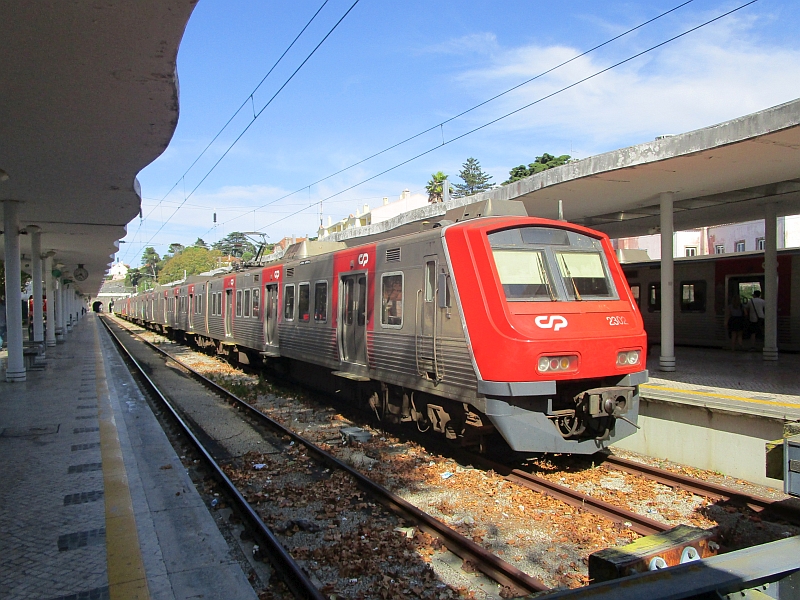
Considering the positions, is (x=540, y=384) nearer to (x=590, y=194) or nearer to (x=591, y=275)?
(x=591, y=275)

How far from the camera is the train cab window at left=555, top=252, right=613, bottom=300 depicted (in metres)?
6.96

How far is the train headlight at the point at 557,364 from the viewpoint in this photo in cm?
611

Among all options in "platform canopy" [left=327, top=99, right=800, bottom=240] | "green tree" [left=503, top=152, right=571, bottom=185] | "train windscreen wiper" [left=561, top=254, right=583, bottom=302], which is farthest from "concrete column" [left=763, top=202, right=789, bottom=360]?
"green tree" [left=503, top=152, right=571, bottom=185]

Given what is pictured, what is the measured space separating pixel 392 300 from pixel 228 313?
1143 centimetres

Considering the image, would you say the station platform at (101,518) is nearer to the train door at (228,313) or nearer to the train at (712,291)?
the train door at (228,313)

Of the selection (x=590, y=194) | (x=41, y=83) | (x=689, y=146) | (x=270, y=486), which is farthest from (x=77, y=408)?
(x=689, y=146)

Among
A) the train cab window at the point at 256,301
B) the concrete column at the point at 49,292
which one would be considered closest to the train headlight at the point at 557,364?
the train cab window at the point at 256,301

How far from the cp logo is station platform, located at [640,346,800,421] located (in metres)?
2.38

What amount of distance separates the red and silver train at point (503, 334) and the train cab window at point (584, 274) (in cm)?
2

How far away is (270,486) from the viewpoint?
21.8ft

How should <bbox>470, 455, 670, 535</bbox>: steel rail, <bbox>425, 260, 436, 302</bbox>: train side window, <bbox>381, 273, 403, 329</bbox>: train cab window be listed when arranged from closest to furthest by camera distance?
1. <bbox>470, 455, 670, 535</bbox>: steel rail
2. <bbox>425, 260, 436, 302</bbox>: train side window
3. <bbox>381, 273, 403, 329</bbox>: train cab window

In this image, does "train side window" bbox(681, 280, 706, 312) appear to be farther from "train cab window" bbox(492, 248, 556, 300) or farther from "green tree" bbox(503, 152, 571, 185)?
"green tree" bbox(503, 152, 571, 185)

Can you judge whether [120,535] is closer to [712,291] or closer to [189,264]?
[712,291]

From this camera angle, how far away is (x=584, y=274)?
23.4 ft
